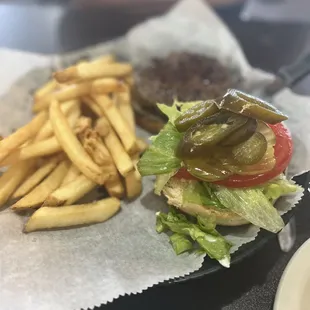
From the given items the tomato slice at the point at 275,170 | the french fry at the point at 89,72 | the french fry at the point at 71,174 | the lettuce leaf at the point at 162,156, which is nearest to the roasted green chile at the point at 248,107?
Result: the tomato slice at the point at 275,170

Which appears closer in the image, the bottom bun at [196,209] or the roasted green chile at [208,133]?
the roasted green chile at [208,133]

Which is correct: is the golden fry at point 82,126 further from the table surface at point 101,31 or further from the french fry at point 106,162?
the table surface at point 101,31

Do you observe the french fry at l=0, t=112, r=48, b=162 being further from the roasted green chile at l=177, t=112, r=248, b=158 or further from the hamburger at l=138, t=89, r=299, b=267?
the roasted green chile at l=177, t=112, r=248, b=158

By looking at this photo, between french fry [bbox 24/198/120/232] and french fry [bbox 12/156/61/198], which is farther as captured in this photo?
french fry [bbox 12/156/61/198]

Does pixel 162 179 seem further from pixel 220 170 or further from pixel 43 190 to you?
pixel 43 190

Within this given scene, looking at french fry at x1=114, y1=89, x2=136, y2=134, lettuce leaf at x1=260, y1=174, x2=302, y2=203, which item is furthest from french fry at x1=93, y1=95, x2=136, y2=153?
lettuce leaf at x1=260, y1=174, x2=302, y2=203

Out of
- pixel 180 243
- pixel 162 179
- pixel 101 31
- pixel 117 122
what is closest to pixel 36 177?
pixel 117 122
